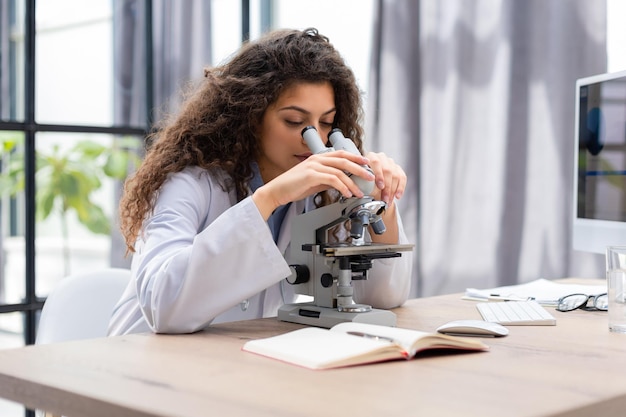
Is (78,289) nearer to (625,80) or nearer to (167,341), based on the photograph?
(167,341)

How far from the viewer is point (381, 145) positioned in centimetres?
294

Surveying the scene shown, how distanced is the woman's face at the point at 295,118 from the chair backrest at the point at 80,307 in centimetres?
48

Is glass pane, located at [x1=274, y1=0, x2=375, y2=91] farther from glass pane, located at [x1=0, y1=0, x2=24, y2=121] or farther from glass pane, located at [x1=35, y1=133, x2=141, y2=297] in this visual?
glass pane, located at [x1=0, y1=0, x2=24, y2=121]

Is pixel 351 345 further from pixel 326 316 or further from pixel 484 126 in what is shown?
pixel 484 126

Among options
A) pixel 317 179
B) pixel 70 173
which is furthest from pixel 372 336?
pixel 70 173

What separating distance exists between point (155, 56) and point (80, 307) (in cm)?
203

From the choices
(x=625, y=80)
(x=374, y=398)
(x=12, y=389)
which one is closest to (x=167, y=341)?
(x=12, y=389)

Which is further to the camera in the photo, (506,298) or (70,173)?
(70,173)

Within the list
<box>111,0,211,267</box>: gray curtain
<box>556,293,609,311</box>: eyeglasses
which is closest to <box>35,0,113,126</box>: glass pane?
<box>111,0,211,267</box>: gray curtain

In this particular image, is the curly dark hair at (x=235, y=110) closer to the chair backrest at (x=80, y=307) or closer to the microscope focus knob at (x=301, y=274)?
the chair backrest at (x=80, y=307)

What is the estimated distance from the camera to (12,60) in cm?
309

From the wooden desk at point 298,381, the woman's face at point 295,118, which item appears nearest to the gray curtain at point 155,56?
the woman's face at point 295,118

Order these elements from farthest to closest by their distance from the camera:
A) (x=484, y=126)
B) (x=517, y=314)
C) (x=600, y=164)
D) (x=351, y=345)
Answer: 1. (x=484, y=126)
2. (x=600, y=164)
3. (x=517, y=314)
4. (x=351, y=345)

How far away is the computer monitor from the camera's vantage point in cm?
189
